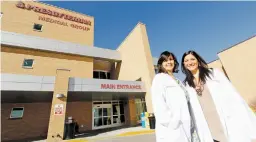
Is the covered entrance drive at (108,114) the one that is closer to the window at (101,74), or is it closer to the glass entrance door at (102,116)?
the glass entrance door at (102,116)

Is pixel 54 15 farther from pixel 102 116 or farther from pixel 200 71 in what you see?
pixel 200 71

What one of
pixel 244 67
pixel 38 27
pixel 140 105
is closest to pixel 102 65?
pixel 140 105

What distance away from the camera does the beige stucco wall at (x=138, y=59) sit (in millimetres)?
13438

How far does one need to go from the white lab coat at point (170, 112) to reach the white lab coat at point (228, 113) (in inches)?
9.4

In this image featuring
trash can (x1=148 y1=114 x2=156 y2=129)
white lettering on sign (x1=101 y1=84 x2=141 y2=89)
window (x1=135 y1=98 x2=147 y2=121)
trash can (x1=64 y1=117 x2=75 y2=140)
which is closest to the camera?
trash can (x1=64 y1=117 x2=75 y2=140)

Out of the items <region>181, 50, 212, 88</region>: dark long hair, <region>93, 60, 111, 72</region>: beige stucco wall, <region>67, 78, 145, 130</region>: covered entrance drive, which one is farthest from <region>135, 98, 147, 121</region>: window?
<region>181, 50, 212, 88</region>: dark long hair

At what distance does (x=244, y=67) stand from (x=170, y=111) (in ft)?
55.0

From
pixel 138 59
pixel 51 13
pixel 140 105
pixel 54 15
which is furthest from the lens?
pixel 140 105

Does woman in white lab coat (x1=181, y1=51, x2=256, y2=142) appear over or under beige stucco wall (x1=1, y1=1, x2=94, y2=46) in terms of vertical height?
under

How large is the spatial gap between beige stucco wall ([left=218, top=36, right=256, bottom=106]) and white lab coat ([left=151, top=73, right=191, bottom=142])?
1620 centimetres

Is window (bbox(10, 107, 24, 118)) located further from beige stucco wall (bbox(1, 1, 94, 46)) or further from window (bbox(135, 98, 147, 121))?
window (bbox(135, 98, 147, 121))

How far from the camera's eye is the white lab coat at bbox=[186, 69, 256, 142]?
5.41 feet

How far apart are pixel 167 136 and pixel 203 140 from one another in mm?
487

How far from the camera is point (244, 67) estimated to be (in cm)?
1464
